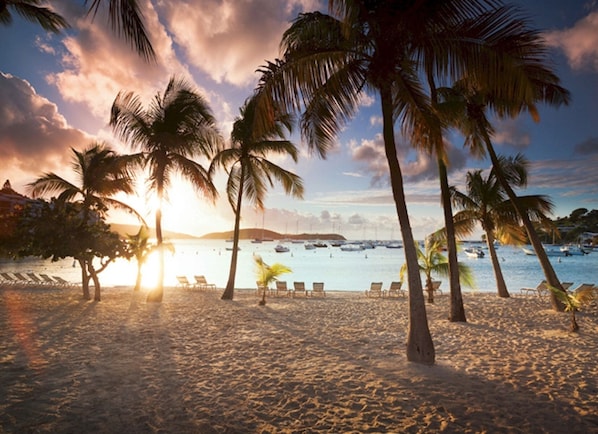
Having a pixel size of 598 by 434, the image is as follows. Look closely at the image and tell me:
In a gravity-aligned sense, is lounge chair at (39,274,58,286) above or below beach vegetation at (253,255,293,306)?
below

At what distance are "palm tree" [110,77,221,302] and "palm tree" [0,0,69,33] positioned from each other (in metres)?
5.19

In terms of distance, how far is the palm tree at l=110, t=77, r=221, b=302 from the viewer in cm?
1409

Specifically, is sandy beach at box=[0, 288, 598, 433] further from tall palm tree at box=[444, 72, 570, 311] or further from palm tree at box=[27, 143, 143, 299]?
palm tree at box=[27, 143, 143, 299]

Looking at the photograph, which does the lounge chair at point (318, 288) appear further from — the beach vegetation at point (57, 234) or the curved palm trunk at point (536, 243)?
the beach vegetation at point (57, 234)

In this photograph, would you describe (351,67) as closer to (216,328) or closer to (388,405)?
(388,405)

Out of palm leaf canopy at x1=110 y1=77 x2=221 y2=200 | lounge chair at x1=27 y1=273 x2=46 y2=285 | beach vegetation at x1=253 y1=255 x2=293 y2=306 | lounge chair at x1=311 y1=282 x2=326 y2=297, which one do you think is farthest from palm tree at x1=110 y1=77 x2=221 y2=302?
lounge chair at x1=27 y1=273 x2=46 y2=285

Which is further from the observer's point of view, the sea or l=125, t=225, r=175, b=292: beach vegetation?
the sea

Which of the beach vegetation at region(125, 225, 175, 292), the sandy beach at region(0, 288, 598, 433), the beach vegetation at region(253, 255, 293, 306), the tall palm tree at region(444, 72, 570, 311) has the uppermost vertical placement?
the tall palm tree at region(444, 72, 570, 311)

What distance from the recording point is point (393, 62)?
6.30 metres

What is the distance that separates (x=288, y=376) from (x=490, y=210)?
1460cm

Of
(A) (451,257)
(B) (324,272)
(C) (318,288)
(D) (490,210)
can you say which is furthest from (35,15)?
(B) (324,272)

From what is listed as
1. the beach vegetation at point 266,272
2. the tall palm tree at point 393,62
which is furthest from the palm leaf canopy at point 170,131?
the tall palm tree at point 393,62

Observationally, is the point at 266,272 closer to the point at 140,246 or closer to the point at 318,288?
the point at 318,288

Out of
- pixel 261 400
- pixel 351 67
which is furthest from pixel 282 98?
pixel 261 400
